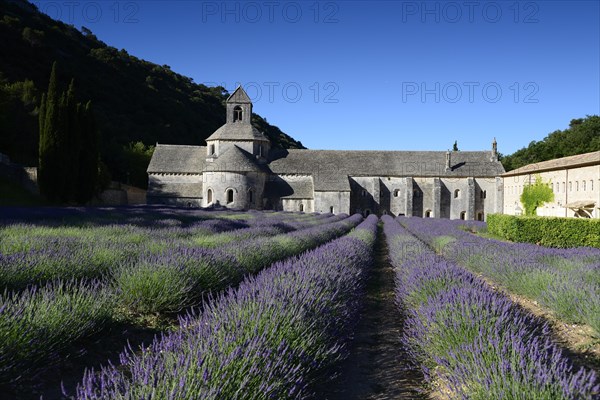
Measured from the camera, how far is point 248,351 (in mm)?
2303

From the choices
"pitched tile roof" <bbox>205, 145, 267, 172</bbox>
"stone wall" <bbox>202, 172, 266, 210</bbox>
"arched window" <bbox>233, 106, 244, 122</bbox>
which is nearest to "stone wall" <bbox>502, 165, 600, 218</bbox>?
"pitched tile roof" <bbox>205, 145, 267, 172</bbox>

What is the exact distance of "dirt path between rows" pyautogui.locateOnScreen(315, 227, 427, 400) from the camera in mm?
3295

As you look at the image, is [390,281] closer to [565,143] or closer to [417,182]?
[417,182]

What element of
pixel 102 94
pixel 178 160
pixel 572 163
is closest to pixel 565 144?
pixel 572 163

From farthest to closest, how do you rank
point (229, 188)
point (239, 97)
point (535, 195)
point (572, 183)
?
point (239, 97)
point (229, 188)
point (535, 195)
point (572, 183)

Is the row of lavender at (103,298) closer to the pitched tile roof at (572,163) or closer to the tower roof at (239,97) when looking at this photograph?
the pitched tile roof at (572,163)

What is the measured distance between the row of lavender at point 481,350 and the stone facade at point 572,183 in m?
24.1

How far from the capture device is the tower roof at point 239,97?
135 ft

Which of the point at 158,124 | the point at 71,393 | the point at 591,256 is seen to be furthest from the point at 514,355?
the point at 158,124

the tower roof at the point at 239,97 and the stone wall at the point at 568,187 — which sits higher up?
the tower roof at the point at 239,97

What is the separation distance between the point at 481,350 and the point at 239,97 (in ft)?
134

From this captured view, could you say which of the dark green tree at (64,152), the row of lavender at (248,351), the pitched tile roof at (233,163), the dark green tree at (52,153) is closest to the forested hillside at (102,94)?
A: the dark green tree at (64,152)

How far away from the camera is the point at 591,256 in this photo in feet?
30.0

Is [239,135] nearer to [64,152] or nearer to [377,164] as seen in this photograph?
[377,164]
